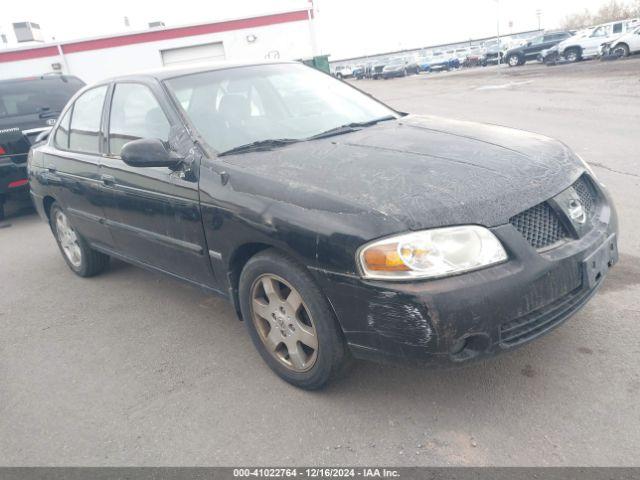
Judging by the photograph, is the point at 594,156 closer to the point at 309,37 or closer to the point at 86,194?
the point at 86,194

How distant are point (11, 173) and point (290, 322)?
5.93 meters

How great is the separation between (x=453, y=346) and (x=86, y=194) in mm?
3165

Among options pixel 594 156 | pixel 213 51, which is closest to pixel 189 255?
pixel 594 156

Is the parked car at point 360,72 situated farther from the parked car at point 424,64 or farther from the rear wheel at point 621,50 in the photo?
the rear wheel at point 621,50

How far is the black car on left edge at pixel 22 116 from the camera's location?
719 centimetres

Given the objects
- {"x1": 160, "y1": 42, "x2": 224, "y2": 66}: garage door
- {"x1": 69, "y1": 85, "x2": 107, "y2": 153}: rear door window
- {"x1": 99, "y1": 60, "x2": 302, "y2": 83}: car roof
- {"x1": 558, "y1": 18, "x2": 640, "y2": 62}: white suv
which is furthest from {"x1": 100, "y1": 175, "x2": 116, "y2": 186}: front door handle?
{"x1": 558, "y1": 18, "x2": 640, "y2": 62}: white suv

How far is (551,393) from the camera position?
2.67 metres

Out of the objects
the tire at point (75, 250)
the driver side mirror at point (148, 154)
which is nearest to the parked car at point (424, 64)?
the tire at point (75, 250)

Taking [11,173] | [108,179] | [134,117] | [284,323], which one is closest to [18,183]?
[11,173]

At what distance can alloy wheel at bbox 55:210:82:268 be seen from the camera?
4.99 meters

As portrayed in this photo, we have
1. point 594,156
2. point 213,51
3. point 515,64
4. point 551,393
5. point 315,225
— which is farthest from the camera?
point 515,64

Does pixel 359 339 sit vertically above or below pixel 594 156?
above

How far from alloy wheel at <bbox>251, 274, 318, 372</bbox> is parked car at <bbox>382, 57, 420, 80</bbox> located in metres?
44.1

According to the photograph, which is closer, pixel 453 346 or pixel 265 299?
pixel 453 346
